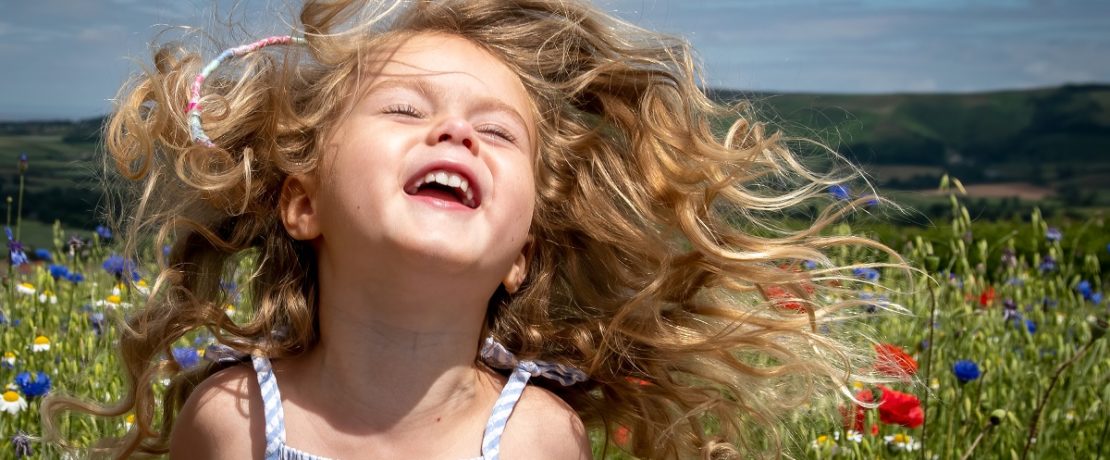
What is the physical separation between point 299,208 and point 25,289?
209 cm

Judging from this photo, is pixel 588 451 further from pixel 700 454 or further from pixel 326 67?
pixel 326 67

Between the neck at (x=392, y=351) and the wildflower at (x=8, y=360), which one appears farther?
the wildflower at (x=8, y=360)

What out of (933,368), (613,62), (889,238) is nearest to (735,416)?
(613,62)

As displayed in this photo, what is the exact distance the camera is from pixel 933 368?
3420 millimetres

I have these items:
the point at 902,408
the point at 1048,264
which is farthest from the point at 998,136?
the point at 902,408

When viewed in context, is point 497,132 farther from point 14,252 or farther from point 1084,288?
point 1084,288

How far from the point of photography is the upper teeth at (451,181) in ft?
6.37

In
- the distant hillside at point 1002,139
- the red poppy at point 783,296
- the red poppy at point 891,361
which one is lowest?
the distant hillside at point 1002,139

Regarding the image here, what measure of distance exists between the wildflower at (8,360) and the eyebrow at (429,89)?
1.63 m

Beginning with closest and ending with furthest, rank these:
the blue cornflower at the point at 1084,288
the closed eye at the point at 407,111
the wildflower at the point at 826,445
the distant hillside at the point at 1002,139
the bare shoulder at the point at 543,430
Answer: the closed eye at the point at 407,111, the bare shoulder at the point at 543,430, the wildflower at the point at 826,445, the blue cornflower at the point at 1084,288, the distant hillside at the point at 1002,139

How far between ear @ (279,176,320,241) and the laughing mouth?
26cm

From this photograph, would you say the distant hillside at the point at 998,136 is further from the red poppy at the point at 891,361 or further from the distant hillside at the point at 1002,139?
the red poppy at the point at 891,361

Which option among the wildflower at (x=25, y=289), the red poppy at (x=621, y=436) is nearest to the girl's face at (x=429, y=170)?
the red poppy at (x=621, y=436)

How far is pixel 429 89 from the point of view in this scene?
2062 mm
